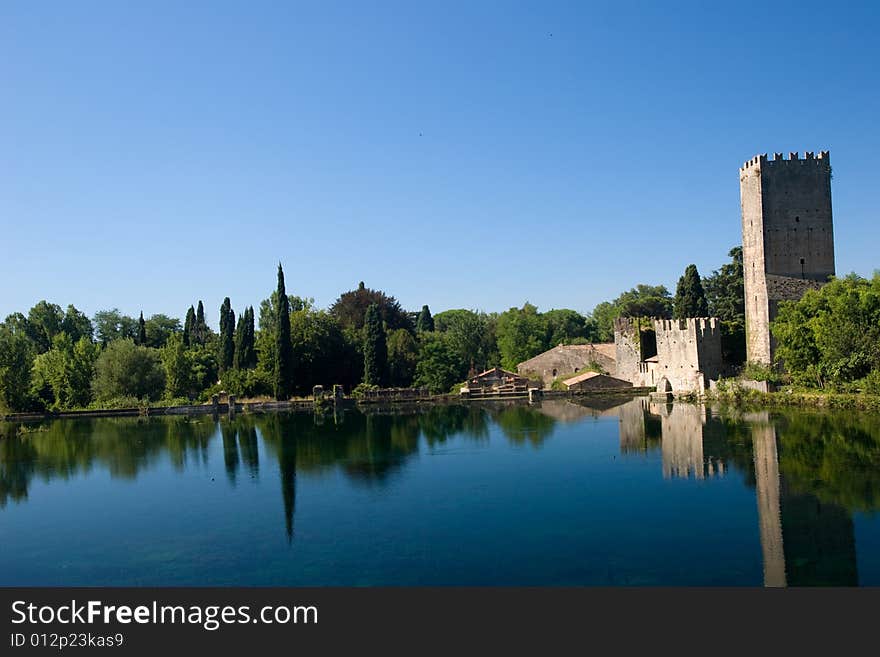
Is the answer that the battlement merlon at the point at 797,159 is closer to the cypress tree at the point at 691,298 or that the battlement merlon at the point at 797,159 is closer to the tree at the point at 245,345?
the cypress tree at the point at 691,298

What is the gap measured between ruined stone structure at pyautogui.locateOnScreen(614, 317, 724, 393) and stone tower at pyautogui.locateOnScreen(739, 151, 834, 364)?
2573mm

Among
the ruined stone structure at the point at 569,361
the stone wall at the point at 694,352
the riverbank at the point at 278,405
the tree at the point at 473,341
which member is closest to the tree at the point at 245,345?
the riverbank at the point at 278,405

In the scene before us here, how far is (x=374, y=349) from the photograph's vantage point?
4362cm

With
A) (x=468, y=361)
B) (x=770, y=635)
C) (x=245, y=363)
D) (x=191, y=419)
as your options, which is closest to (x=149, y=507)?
(x=770, y=635)

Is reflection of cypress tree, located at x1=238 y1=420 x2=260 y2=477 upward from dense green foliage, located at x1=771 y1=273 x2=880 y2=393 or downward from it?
downward

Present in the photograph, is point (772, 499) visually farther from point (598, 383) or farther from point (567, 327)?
point (567, 327)

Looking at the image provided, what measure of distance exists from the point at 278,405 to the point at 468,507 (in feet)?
90.7

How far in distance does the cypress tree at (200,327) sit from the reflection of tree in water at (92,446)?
24.6 m

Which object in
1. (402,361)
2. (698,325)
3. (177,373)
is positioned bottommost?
(177,373)

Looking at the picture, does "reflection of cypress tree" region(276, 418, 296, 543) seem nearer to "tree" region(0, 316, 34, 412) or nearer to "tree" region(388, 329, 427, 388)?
"tree" region(388, 329, 427, 388)

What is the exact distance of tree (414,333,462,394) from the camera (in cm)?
4441

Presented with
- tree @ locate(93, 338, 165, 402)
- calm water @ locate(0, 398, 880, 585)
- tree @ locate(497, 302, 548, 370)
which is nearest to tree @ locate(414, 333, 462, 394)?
tree @ locate(497, 302, 548, 370)

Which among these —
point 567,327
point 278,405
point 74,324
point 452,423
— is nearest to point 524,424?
point 452,423

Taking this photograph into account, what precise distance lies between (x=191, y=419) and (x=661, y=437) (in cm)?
2353
